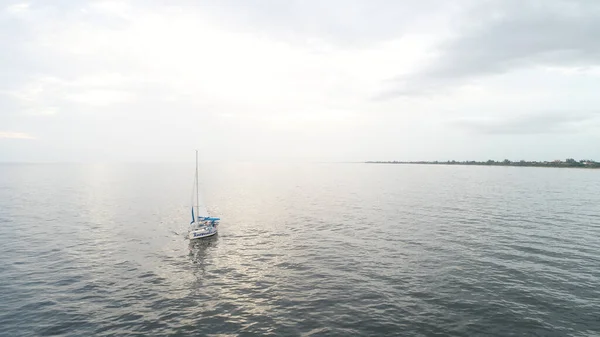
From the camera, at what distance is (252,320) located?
82.4ft

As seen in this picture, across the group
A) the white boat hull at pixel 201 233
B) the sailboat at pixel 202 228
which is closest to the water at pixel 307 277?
the white boat hull at pixel 201 233

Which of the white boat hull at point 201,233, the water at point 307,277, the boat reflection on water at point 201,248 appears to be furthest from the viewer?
the white boat hull at point 201,233

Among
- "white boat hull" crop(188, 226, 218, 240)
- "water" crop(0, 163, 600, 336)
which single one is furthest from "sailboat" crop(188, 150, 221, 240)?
"water" crop(0, 163, 600, 336)

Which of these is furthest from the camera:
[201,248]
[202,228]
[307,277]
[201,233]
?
[202,228]

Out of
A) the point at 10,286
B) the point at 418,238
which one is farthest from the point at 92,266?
the point at 418,238

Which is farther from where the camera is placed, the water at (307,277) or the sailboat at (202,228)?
the sailboat at (202,228)

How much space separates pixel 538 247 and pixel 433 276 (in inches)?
833

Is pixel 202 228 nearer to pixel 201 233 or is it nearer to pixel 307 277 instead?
pixel 201 233

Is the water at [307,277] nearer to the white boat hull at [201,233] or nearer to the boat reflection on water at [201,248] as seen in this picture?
the boat reflection on water at [201,248]

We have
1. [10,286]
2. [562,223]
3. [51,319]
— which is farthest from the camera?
[562,223]

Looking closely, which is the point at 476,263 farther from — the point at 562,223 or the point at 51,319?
the point at 51,319

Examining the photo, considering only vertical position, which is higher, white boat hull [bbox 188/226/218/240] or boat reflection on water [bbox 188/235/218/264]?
white boat hull [bbox 188/226/218/240]

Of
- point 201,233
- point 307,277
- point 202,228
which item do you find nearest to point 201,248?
point 201,233

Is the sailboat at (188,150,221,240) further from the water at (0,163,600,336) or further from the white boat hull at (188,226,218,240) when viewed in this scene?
the water at (0,163,600,336)
